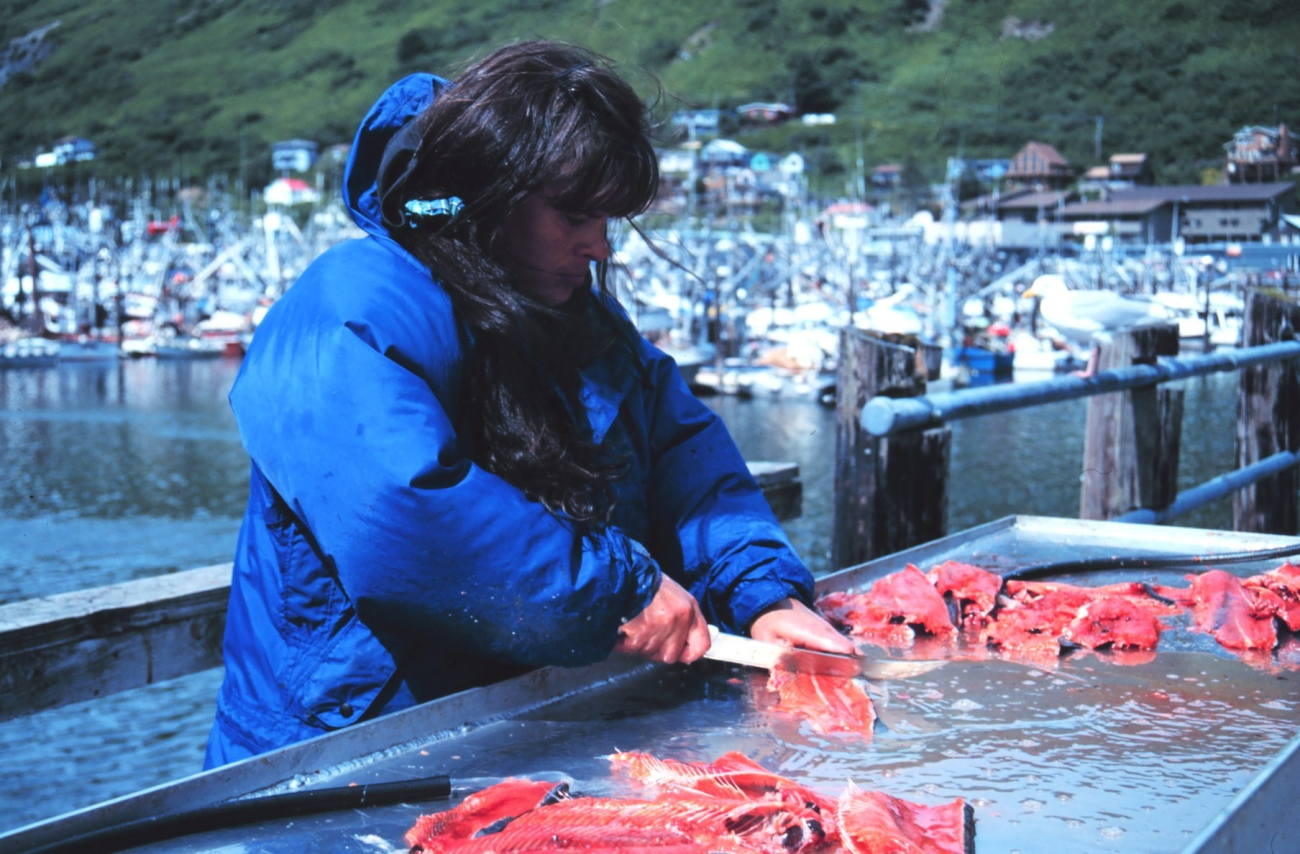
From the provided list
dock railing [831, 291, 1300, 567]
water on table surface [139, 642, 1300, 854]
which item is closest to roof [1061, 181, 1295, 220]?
dock railing [831, 291, 1300, 567]

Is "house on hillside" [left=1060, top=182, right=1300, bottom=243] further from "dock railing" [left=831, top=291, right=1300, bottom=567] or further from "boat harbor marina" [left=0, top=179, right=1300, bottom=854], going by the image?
"dock railing" [left=831, top=291, right=1300, bottom=567]

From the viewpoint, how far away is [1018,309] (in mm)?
67000

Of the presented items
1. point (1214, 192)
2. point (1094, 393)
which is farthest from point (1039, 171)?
point (1094, 393)

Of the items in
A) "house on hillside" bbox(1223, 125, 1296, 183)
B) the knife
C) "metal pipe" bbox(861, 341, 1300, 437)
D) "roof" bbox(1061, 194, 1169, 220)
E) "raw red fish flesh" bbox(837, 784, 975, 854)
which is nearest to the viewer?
"raw red fish flesh" bbox(837, 784, 975, 854)

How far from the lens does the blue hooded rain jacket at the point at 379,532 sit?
1594mm

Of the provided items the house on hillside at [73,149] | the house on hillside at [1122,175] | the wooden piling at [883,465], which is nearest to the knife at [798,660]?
the wooden piling at [883,465]

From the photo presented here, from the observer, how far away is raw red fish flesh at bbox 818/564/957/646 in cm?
251

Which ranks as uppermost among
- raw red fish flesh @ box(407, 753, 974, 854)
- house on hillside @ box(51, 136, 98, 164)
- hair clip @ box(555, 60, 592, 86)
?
house on hillside @ box(51, 136, 98, 164)

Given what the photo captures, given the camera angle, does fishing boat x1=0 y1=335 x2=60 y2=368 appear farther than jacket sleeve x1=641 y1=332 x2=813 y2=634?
Yes

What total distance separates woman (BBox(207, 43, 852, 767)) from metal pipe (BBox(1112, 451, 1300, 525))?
4.05 m

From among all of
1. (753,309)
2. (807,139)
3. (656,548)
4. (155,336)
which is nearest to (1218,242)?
(753,309)

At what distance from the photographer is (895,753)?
1813mm

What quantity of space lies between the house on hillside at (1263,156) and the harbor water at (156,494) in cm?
Answer: 676

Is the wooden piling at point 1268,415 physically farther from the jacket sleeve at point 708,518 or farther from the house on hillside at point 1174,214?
the house on hillside at point 1174,214
